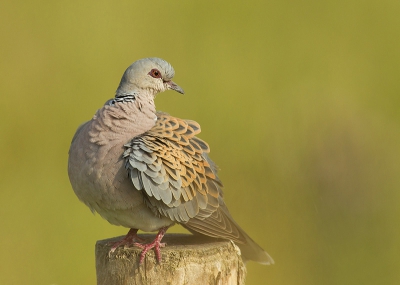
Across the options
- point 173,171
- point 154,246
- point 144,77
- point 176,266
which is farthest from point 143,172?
point 144,77

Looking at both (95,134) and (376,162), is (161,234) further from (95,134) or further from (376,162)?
(376,162)

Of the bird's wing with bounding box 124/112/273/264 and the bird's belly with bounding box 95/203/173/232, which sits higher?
the bird's wing with bounding box 124/112/273/264

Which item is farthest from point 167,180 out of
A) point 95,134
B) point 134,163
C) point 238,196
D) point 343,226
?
point 238,196

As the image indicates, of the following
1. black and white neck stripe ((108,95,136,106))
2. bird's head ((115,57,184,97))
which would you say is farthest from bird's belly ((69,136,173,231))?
bird's head ((115,57,184,97))

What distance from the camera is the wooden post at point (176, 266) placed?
11.8 feet

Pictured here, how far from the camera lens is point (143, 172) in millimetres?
3814

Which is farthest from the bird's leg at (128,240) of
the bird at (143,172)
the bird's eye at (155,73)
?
the bird's eye at (155,73)

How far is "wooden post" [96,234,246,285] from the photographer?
3.58 metres

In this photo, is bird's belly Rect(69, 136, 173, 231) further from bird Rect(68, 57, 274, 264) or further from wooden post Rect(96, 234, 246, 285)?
wooden post Rect(96, 234, 246, 285)

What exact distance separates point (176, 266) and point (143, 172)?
22.4 inches

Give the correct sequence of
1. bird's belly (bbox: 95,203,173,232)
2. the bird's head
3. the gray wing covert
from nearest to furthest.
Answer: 1. the gray wing covert
2. bird's belly (bbox: 95,203,173,232)
3. the bird's head

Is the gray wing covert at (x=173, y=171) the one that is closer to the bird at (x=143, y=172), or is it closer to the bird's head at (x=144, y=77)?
the bird at (x=143, y=172)

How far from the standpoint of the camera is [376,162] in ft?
19.7

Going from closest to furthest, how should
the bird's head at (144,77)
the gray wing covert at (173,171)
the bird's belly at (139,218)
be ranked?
1. the gray wing covert at (173,171)
2. the bird's belly at (139,218)
3. the bird's head at (144,77)
